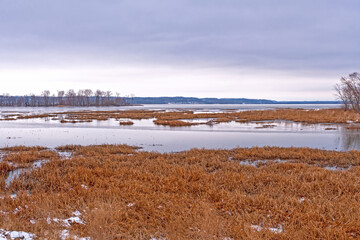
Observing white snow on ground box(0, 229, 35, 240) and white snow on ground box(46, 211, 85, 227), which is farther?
white snow on ground box(46, 211, 85, 227)

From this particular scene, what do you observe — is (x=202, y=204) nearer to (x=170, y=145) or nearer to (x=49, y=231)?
(x=49, y=231)

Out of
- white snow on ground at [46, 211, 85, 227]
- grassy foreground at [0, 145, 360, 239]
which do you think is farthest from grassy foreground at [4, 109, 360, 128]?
white snow on ground at [46, 211, 85, 227]

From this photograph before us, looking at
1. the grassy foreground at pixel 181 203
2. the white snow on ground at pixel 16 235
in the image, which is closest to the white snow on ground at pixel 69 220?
the grassy foreground at pixel 181 203

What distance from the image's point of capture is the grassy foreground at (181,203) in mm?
5184

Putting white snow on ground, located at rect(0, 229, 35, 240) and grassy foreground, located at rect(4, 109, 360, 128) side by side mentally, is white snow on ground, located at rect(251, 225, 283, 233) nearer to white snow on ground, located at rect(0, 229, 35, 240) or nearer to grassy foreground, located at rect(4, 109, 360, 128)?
white snow on ground, located at rect(0, 229, 35, 240)

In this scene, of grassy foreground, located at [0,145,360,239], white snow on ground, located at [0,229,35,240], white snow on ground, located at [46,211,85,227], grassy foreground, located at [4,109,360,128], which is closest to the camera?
white snow on ground, located at [0,229,35,240]

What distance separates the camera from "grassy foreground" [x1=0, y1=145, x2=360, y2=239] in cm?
518

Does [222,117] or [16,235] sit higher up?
[222,117]

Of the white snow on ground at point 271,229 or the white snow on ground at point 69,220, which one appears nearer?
the white snow on ground at point 271,229

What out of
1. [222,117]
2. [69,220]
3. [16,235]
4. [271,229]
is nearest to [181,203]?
[271,229]

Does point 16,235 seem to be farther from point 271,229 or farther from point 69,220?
point 271,229

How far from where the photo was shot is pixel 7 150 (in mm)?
16000

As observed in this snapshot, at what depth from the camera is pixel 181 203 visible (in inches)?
265

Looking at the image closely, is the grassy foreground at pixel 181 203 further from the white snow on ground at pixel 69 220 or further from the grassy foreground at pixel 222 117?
the grassy foreground at pixel 222 117
